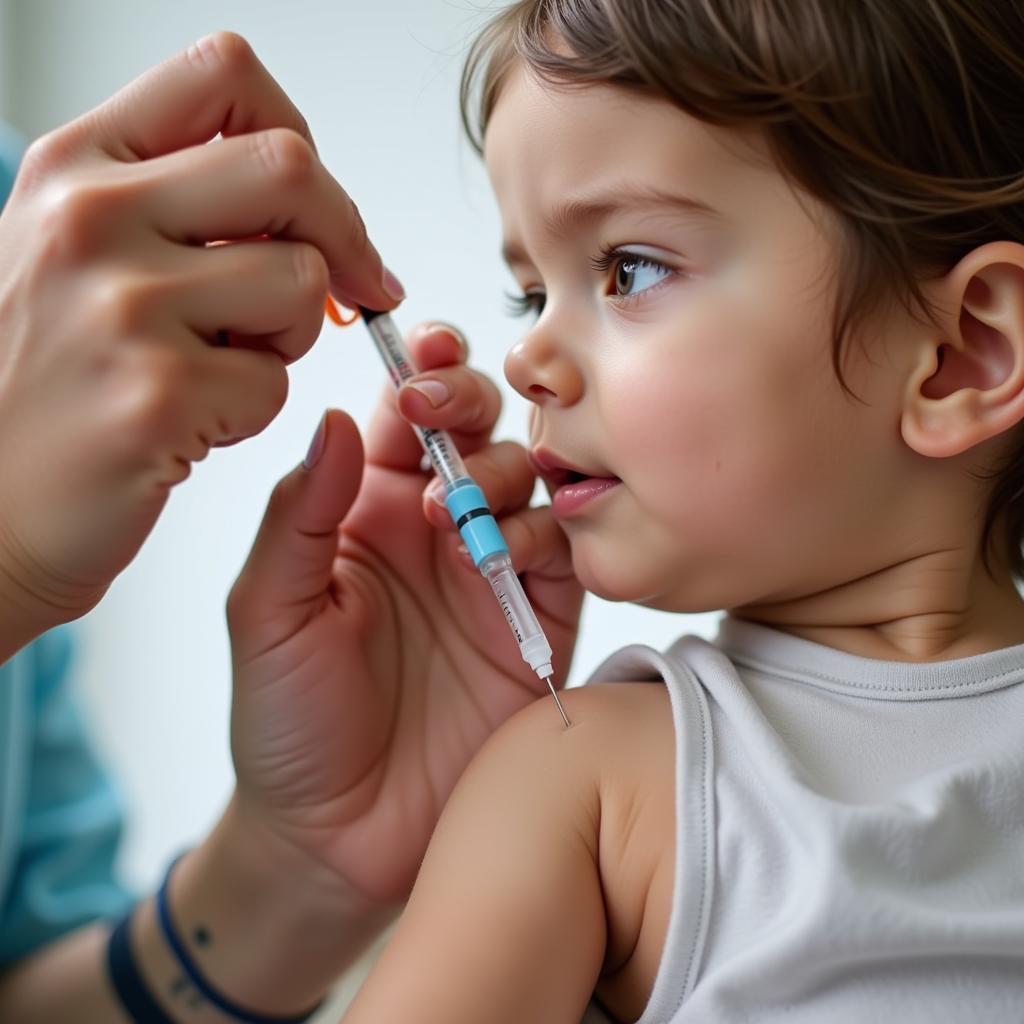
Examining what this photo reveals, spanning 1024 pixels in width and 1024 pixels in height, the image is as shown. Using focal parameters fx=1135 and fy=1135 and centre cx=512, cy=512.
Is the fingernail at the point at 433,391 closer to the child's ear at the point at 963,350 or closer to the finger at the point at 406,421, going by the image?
the finger at the point at 406,421

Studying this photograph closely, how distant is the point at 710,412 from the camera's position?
2.64 feet

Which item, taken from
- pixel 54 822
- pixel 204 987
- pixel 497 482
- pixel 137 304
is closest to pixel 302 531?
pixel 497 482

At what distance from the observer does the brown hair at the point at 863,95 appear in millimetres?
765

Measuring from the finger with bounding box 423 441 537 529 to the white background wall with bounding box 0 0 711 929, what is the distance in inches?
28.1

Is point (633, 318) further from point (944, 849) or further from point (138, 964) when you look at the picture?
point (138, 964)

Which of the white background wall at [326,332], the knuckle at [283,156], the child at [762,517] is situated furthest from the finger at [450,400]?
the white background wall at [326,332]

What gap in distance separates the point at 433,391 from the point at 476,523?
133 mm

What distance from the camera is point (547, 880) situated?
0.72 metres

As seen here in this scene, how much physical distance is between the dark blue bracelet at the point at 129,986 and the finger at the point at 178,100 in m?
0.77

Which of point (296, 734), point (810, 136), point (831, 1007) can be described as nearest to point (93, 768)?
point (296, 734)

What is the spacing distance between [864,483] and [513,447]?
1.10 feet

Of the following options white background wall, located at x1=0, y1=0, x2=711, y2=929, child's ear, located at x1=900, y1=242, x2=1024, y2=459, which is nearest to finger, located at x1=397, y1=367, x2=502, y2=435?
child's ear, located at x1=900, y1=242, x2=1024, y2=459

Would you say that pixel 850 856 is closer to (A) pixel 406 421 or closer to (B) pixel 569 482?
(B) pixel 569 482

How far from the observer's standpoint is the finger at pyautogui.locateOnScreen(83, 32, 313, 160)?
0.75 m
